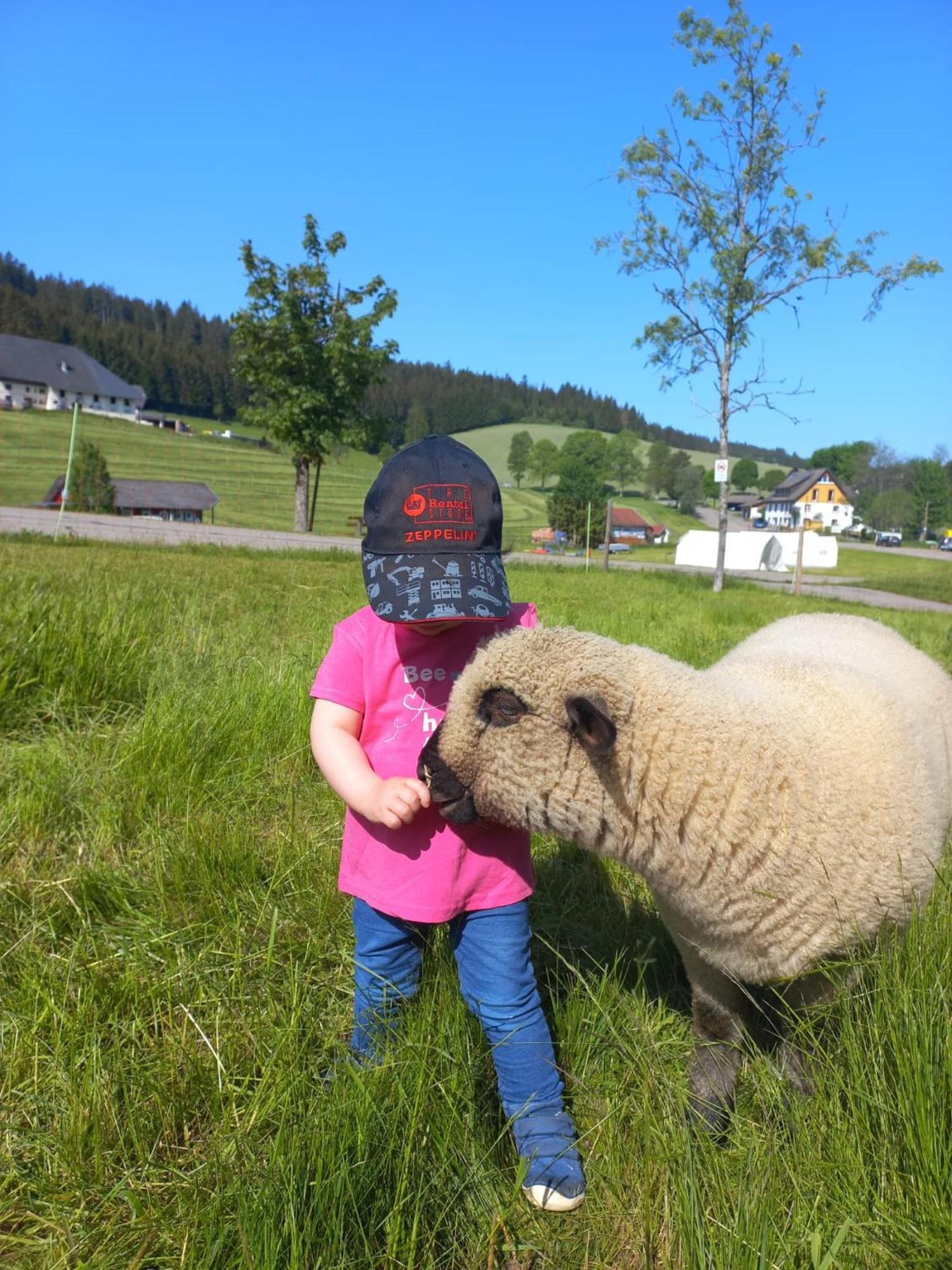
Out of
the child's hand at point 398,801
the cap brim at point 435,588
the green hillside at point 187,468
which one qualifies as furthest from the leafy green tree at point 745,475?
the child's hand at point 398,801

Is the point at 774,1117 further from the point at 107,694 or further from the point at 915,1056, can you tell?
the point at 107,694

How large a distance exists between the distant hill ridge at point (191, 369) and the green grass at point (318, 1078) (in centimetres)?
10219

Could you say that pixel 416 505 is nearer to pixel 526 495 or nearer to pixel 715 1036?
pixel 715 1036

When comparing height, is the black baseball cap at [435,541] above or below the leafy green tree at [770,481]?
below

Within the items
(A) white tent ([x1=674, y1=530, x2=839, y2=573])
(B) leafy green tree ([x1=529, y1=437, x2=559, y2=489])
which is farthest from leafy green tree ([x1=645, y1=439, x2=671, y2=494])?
(A) white tent ([x1=674, y1=530, x2=839, y2=573])

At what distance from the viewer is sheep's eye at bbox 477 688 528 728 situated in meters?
2.35

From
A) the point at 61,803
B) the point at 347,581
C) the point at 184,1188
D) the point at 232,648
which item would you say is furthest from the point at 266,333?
the point at 184,1188

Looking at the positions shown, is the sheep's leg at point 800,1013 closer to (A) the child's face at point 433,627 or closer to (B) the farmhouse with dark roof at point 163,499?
(A) the child's face at point 433,627

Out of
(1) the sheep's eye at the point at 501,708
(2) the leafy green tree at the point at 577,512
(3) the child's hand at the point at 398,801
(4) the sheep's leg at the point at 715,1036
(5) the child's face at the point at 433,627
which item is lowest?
(4) the sheep's leg at the point at 715,1036

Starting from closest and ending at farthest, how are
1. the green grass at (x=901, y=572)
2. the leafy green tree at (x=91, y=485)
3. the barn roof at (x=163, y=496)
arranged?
the green grass at (x=901, y=572) → the leafy green tree at (x=91, y=485) → the barn roof at (x=163, y=496)

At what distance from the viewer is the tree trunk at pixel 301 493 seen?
35.0m

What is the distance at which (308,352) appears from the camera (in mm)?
33188

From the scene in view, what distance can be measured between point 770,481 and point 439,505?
155 meters

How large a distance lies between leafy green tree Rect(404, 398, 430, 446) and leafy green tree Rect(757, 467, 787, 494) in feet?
199
